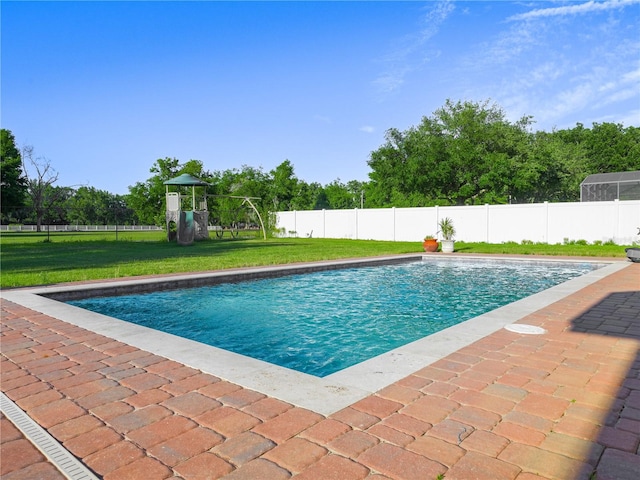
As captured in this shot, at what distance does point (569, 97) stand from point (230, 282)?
23.2 metres

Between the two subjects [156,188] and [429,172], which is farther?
[156,188]

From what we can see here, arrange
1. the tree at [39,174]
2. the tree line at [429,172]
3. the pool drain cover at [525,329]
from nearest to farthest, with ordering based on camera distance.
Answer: the pool drain cover at [525,329] < the tree at [39,174] < the tree line at [429,172]

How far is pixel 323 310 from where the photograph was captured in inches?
293

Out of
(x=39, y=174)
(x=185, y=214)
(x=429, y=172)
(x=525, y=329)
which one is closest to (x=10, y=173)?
(x=39, y=174)

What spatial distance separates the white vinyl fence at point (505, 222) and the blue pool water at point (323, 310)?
828cm

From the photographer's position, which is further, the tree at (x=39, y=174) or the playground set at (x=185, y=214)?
the tree at (x=39, y=174)

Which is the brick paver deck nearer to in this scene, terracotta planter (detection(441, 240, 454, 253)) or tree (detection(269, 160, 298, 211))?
terracotta planter (detection(441, 240, 454, 253))

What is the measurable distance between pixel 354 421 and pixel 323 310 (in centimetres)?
505

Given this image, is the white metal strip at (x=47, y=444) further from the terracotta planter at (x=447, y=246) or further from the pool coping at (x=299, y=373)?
the terracotta planter at (x=447, y=246)

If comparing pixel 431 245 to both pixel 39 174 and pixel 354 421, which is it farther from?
pixel 39 174

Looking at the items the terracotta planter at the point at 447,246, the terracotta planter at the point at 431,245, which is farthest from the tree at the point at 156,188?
the terracotta planter at the point at 447,246

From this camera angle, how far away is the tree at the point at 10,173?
29609 mm

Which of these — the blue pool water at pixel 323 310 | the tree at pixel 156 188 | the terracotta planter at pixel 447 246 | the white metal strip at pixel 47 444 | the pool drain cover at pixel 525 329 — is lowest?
the blue pool water at pixel 323 310

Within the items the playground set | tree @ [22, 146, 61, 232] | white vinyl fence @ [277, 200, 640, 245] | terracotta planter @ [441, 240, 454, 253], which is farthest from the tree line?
terracotta planter @ [441, 240, 454, 253]
